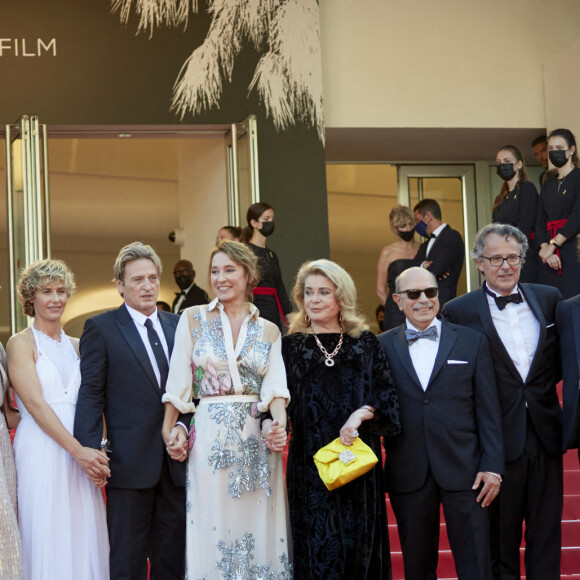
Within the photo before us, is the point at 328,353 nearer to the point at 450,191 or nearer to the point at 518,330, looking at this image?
the point at 518,330

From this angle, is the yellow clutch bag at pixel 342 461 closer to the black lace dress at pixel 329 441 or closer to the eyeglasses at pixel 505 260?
the black lace dress at pixel 329 441

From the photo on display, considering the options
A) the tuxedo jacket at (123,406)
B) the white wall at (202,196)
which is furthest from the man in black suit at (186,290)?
the tuxedo jacket at (123,406)

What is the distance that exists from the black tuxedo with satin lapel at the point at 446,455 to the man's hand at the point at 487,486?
23 mm

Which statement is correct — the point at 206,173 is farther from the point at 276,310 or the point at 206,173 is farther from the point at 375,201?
the point at 375,201

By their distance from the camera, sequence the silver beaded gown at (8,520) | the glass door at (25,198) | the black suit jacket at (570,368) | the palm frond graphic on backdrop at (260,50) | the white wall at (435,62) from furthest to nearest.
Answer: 1. the white wall at (435,62)
2. the palm frond graphic on backdrop at (260,50)
3. the glass door at (25,198)
4. the black suit jacket at (570,368)
5. the silver beaded gown at (8,520)

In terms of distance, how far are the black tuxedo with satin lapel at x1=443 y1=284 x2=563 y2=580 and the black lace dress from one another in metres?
0.60

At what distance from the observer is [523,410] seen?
15.4 ft

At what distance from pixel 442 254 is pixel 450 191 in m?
4.31

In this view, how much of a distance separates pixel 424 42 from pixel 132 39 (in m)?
3.05

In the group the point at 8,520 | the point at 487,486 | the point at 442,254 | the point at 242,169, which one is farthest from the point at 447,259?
the point at 8,520

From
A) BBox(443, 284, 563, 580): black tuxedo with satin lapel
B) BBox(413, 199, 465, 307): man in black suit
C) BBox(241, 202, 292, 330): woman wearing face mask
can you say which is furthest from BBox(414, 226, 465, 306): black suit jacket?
BBox(443, 284, 563, 580): black tuxedo with satin lapel

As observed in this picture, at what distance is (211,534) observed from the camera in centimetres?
421

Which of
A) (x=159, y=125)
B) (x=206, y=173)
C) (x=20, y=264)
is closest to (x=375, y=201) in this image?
(x=206, y=173)

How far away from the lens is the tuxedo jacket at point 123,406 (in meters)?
4.36
